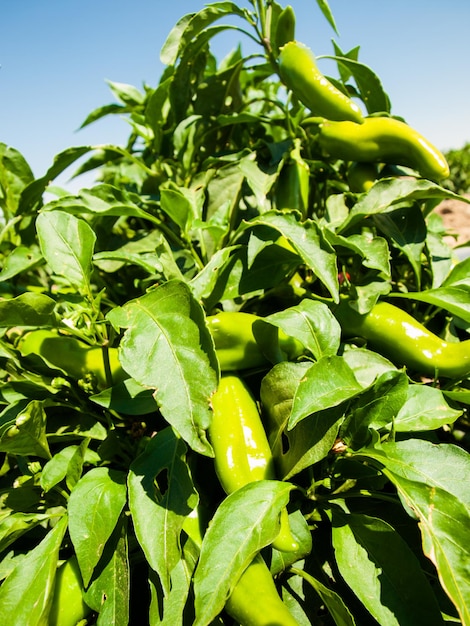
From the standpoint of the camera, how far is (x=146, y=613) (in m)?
1.08

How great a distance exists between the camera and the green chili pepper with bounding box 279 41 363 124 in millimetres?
1336

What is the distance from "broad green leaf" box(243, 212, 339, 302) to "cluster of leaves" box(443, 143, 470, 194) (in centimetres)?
963

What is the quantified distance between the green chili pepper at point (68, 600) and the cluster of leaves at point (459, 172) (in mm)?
10098

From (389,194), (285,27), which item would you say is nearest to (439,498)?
(389,194)

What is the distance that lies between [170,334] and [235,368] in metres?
0.27

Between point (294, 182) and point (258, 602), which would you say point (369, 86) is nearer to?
point (294, 182)

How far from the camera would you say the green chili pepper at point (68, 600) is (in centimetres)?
93

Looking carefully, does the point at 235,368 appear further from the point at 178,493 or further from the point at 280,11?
the point at 280,11

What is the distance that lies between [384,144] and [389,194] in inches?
9.0

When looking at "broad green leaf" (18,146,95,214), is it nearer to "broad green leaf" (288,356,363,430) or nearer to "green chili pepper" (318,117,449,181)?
"green chili pepper" (318,117,449,181)

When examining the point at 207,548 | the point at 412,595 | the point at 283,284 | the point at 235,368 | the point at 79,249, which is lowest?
the point at 412,595

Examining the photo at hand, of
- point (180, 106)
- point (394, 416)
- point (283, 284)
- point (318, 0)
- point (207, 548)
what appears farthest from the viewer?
point (180, 106)

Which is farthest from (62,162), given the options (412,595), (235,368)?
(412,595)

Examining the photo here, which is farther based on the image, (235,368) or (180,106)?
(180,106)
